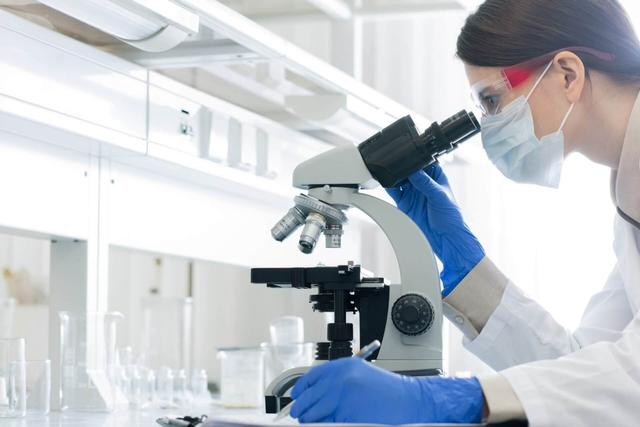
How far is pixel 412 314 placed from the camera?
157cm

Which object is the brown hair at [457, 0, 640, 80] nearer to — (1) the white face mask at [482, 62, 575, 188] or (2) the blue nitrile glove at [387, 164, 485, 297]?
(1) the white face mask at [482, 62, 575, 188]

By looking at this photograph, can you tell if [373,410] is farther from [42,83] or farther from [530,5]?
[42,83]

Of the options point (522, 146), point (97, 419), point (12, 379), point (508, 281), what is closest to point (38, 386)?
point (12, 379)

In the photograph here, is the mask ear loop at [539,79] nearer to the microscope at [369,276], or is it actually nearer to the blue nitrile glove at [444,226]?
the microscope at [369,276]

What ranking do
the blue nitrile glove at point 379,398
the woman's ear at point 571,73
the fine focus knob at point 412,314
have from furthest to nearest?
the woman's ear at point 571,73, the fine focus knob at point 412,314, the blue nitrile glove at point 379,398

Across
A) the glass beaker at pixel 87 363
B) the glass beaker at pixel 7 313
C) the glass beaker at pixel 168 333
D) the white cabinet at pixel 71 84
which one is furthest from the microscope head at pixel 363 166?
the glass beaker at pixel 7 313

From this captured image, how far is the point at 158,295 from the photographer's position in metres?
5.46

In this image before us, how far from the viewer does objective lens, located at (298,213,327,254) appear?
1566 mm

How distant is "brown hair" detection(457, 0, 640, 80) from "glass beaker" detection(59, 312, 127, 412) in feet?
3.42

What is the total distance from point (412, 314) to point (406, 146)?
28 centimetres

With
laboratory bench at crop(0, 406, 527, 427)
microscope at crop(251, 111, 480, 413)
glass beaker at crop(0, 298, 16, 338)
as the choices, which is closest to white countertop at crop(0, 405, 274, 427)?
laboratory bench at crop(0, 406, 527, 427)

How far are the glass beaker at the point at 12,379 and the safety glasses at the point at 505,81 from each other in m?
1.03

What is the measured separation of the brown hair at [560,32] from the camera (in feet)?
5.57

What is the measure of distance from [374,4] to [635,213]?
1431 millimetres
